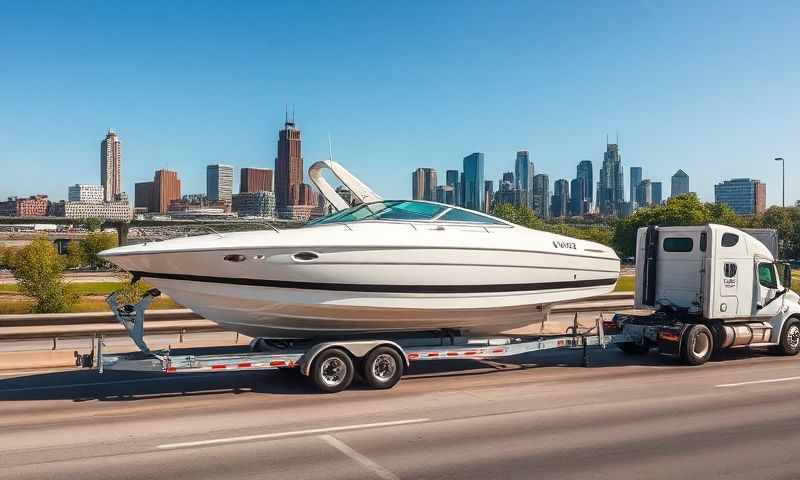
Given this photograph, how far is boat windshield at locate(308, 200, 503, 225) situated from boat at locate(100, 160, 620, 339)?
0.07 feet

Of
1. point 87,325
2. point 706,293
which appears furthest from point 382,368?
point 87,325

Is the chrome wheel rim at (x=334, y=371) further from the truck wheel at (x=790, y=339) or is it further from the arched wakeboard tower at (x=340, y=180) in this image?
the truck wheel at (x=790, y=339)

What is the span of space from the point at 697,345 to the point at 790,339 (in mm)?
2988

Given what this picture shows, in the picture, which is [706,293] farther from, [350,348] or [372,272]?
[350,348]

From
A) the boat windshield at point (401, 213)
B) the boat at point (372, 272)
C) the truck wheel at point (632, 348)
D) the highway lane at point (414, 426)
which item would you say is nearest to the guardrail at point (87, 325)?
the truck wheel at point (632, 348)

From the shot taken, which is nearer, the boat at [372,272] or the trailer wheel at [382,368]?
the boat at [372,272]

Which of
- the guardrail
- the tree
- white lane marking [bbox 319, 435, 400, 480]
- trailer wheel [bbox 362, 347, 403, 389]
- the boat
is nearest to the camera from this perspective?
white lane marking [bbox 319, 435, 400, 480]

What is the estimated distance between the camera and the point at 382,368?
38.1ft

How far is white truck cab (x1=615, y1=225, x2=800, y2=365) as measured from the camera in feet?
45.9

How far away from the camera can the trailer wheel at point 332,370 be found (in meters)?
11.2

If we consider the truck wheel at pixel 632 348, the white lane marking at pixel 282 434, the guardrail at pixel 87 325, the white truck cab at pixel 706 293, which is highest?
the white truck cab at pixel 706 293

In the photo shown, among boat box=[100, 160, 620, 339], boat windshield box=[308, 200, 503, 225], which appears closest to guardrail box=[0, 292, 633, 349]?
boat box=[100, 160, 620, 339]

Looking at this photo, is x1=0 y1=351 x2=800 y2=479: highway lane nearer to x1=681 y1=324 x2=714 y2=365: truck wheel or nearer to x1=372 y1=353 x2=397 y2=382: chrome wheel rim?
x1=372 y1=353 x2=397 y2=382: chrome wheel rim

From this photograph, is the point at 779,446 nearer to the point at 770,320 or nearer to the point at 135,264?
the point at 770,320
